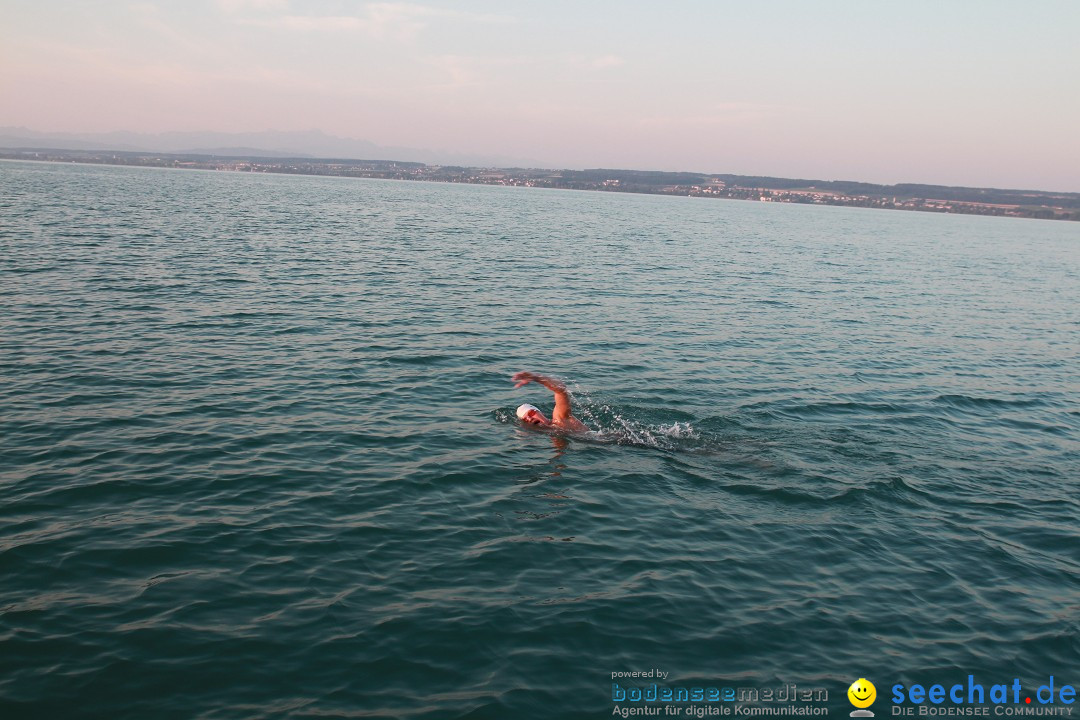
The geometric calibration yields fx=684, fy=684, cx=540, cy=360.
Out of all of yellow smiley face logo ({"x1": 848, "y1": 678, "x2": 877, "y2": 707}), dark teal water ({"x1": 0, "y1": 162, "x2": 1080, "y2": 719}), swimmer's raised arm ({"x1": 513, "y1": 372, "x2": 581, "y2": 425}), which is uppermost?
swimmer's raised arm ({"x1": 513, "y1": 372, "x2": 581, "y2": 425})

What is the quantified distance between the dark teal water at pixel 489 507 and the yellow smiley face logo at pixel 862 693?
137mm

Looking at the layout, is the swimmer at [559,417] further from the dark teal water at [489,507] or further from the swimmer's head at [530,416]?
the dark teal water at [489,507]

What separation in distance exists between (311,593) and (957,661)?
1028 cm

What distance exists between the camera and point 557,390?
60.1ft

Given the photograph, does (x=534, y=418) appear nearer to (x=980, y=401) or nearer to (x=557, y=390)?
(x=557, y=390)

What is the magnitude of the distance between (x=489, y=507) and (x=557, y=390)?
177 inches

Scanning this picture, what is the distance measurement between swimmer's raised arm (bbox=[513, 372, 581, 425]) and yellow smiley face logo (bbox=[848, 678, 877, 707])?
9547mm

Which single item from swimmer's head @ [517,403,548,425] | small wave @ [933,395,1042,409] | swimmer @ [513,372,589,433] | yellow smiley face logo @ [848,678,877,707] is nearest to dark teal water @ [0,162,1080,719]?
yellow smiley face logo @ [848,678,877,707]

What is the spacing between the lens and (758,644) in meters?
10.7

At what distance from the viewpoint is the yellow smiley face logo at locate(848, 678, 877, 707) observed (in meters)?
9.64

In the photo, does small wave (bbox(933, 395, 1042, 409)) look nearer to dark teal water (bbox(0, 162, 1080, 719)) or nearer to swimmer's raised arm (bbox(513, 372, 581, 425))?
dark teal water (bbox(0, 162, 1080, 719))

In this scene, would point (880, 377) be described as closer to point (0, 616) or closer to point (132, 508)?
point (132, 508)

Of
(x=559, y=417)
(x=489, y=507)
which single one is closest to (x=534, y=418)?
(x=559, y=417)

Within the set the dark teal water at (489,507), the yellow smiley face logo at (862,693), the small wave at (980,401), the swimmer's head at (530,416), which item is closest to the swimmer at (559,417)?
the swimmer's head at (530,416)
